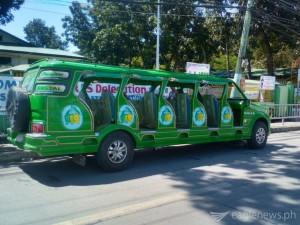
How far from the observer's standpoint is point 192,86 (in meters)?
8.38

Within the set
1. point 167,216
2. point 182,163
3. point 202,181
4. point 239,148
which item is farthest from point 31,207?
point 239,148

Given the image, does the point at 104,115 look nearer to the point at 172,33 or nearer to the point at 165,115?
the point at 165,115

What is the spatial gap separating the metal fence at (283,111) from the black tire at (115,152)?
874cm

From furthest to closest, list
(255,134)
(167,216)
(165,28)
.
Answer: (165,28) → (255,134) → (167,216)

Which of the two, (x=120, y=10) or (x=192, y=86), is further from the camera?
(x=120, y=10)

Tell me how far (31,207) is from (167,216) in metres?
1.92

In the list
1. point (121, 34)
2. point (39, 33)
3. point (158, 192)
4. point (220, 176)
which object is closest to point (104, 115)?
point (158, 192)

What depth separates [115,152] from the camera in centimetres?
686

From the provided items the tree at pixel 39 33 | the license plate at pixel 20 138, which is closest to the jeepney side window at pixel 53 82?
the license plate at pixel 20 138

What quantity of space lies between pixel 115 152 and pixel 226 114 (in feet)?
11.4

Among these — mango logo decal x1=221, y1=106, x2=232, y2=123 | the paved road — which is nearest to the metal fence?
mango logo decal x1=221, y1=106, x2=232, y2=123

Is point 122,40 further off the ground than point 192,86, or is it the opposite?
point 122,40

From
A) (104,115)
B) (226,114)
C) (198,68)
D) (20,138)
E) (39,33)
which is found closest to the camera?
(20,138)

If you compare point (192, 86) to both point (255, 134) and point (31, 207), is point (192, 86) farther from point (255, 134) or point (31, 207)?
point (31, 207)
